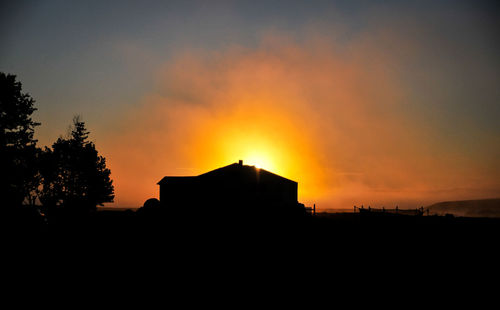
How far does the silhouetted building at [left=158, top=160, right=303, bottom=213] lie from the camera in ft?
154

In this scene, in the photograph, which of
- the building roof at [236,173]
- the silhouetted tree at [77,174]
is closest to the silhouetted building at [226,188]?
the building roof at [236,173]

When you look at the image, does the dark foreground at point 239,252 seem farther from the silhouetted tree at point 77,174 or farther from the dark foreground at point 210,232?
the silhouetted tree at point 77,174

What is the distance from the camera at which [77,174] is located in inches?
2243

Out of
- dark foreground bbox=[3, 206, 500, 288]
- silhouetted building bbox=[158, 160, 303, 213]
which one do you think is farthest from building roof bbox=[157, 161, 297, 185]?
dark foreground bbox=[3, 206, 500, 288]

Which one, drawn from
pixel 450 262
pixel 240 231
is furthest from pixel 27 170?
pixel 450 262

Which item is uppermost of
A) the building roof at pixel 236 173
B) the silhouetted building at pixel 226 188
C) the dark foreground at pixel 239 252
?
the building roof at pixel 236 173

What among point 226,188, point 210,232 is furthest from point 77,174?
point 210,232

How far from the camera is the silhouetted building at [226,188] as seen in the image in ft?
154

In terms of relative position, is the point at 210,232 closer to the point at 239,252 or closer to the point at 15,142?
the point at 239,252

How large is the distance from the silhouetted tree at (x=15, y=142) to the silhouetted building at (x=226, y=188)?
18242 mm

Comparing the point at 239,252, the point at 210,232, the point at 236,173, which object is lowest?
the point at 239,252

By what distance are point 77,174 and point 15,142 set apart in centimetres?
1866

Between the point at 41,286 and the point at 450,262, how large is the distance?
18259 millimetres

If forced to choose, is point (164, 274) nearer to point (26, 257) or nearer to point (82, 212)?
point (26, 257)
